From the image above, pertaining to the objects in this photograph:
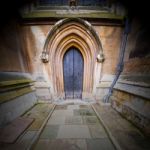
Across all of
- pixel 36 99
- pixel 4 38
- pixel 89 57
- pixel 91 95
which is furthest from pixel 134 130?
pixel 4 38

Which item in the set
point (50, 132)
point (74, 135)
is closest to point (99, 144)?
point (74, 135)

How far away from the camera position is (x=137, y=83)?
306cm

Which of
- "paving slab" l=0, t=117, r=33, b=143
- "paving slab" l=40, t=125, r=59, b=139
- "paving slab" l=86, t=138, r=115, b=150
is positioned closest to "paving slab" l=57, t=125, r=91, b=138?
"paving slab" l=40, t=125, r=59, b=139

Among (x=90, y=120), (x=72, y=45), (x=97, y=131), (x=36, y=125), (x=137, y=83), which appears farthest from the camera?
(x=72, y=45)

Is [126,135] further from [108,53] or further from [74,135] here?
[108,53]

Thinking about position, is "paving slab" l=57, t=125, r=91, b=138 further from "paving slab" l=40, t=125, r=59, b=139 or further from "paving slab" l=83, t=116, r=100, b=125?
"paving slab" l=83, t=116, r=100, b=125

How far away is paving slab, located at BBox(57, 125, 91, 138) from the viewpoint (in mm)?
2398

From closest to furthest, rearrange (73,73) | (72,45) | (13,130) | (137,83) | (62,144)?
(62,144), (13,130), (137,83), (72,45), (73,73)

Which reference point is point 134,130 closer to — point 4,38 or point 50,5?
point 4,38

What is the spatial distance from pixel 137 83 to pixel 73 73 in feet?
10.3

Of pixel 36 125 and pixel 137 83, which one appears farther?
pixel 137 83

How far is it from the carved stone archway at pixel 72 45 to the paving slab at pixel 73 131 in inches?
95.5

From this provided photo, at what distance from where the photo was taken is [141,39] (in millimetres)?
3664

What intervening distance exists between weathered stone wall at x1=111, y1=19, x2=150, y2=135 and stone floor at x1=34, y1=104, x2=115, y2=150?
3.15 ft
